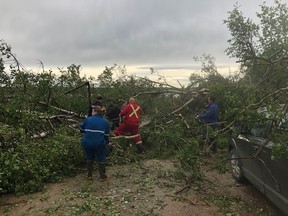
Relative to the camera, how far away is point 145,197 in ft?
18.4

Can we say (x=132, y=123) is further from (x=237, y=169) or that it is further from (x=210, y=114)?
(x=237, y=169)

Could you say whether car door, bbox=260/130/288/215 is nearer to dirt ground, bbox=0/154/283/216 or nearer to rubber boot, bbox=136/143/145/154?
dirt ground, bbox=0/154/283/216

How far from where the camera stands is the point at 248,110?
4.80 meters

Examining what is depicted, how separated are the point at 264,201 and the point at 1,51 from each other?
283 inches

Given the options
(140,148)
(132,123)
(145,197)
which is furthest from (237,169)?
(132,123)

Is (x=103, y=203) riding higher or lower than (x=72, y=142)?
lower

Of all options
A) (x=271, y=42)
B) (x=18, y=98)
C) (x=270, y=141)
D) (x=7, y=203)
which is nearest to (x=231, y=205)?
(x=270, y=141)

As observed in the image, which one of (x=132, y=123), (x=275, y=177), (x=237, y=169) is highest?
(x=132, y=123)

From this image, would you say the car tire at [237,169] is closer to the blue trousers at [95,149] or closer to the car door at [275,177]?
the car door at [275,177]

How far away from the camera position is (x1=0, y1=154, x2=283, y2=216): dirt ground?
520 centimetres

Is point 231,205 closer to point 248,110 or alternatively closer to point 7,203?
point 248,110

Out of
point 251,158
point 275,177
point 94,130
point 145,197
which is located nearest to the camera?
point 275,177

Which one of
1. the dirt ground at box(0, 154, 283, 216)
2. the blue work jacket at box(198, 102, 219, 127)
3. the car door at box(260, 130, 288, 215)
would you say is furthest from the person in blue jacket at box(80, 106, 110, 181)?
the blue work jacket at box(198, 102, 219, 127)

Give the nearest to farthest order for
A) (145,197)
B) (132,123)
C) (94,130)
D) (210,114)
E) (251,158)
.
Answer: (251,158)
(145,197)
(94,130)
(132,123)
(210,114)
